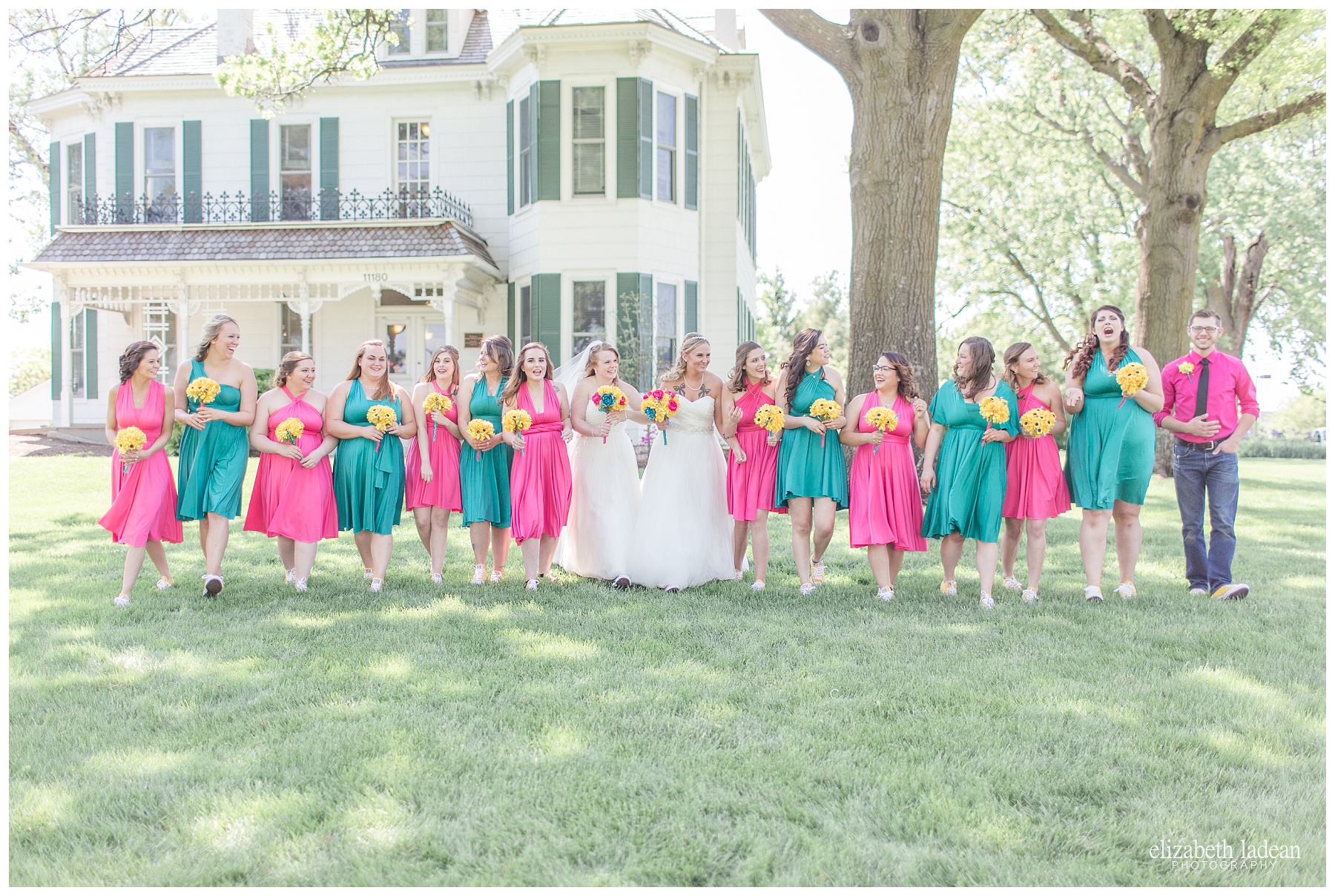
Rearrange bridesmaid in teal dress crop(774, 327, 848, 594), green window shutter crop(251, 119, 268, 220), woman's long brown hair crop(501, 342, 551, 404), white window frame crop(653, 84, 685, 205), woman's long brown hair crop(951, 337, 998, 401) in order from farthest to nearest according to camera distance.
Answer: green window shutter crop(251, 119, 268, 220)
white window frame crop(653, 84, 685, 205)
woman's long brown hair crop(501, 342, 551, 404)
bridesmaid in teal dress crop(774, 327, 848, 594)
woman's long brown hair crop(951, 337, 998, 401)

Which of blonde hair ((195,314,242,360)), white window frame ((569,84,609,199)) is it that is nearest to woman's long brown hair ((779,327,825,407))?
blonde hair ((195,314,242,360))

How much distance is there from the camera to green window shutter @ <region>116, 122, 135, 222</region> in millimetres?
19172

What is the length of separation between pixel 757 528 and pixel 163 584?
4.53 metres

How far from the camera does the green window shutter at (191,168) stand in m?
19.0

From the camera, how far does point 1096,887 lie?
2.88 m

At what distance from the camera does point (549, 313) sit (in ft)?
56.3

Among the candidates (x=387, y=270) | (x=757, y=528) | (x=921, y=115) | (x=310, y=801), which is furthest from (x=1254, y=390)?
(x=387, y=270)

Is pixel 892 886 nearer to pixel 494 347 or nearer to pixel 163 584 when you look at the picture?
pixel 494 347

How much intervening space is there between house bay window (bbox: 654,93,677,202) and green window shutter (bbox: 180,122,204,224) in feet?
31.0

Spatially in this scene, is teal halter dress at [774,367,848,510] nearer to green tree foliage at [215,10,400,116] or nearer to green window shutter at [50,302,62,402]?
green tree foliage at [215,10,400,116]

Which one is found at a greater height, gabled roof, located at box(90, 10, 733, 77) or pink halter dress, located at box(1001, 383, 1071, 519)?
gabled roof, located at box(90, 10, 733, 77)

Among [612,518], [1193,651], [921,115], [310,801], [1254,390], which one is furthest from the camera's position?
[921,115]

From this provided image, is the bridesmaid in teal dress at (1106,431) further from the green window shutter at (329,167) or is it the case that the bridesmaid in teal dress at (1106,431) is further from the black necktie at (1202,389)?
the green window shutter at (329,167)

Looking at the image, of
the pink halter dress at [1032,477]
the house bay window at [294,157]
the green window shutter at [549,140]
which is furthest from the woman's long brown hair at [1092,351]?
the house bay window at [294,157]
